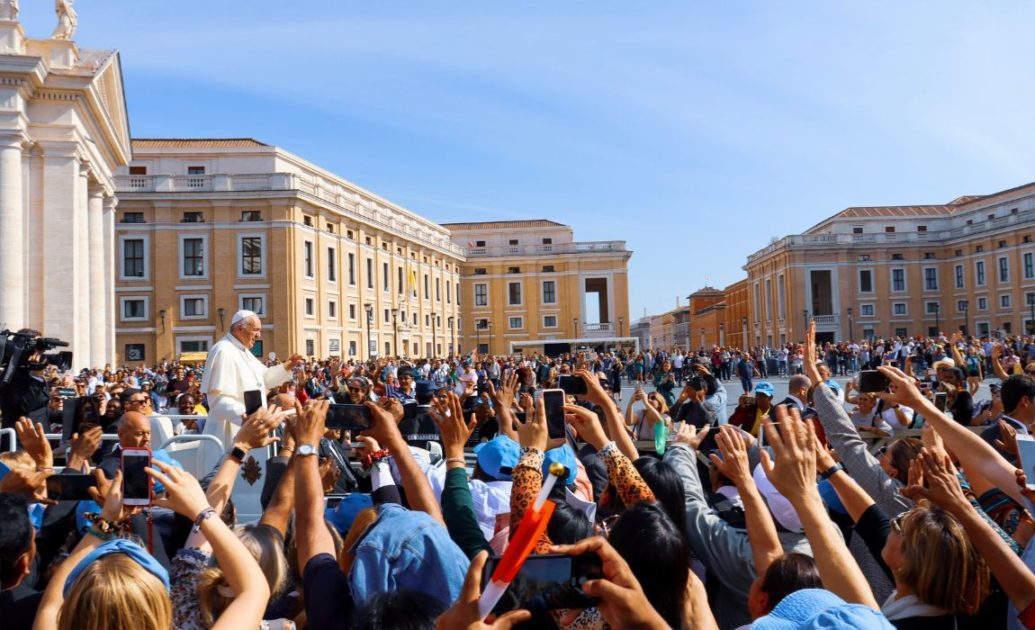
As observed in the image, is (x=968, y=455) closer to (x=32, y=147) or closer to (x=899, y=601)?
(x=899, y=601)

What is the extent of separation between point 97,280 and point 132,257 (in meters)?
14.1

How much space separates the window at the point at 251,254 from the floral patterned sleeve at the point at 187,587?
4404cm

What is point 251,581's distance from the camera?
2.33 m

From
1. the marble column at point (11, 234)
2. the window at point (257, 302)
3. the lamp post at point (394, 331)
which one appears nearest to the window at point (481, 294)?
the lamp post at point (394, 331)

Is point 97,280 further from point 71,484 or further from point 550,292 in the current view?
point 550,292

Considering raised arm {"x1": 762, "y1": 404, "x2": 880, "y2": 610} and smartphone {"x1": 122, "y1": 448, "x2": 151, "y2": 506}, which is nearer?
raised arm {"x1": 762, "y1": 404, "x2": 880, "y2": 610}

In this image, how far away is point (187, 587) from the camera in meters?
2.66

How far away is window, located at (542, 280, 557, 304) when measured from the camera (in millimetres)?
68812

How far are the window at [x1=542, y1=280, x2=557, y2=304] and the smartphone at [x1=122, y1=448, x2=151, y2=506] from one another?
66.2 metres

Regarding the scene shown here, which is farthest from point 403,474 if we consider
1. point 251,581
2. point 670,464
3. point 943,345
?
point 943,345

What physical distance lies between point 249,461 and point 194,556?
3.22 m

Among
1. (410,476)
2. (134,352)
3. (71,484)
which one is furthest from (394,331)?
(410,476)

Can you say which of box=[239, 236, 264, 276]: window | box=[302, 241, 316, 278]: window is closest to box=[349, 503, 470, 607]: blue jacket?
box=[239, 236, 264, 276]: window

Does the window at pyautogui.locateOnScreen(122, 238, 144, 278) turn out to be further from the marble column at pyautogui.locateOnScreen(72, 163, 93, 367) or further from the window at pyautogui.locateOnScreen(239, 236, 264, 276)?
the marble column at pyautogui.locateOnScreen(72, 163, 93, 367)
